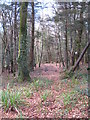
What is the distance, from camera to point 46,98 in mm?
4398

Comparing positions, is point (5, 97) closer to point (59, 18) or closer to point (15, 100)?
point (15, 100)

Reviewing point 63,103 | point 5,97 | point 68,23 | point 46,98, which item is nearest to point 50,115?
point 63,103

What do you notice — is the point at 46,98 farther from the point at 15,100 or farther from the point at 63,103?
the point at 15,100

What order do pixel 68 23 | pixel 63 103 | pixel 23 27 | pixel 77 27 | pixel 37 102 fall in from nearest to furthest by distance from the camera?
pixel 63 103 → pixel 37 102 → pixel 23 27 → pixel 77 27 → pixel 68 23

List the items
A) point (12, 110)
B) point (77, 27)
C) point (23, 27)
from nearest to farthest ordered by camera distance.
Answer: point (12, 110), point (23, 27), point (77, 27)

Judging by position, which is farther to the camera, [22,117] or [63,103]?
[63,103]

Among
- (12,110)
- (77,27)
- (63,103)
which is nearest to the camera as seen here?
(12,110)

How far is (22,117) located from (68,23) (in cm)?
864

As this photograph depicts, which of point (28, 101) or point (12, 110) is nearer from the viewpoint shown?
point (12, 110)

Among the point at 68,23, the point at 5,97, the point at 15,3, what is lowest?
the point at 5,97

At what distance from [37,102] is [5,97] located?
1073mm

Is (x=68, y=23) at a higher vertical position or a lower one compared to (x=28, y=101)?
higher

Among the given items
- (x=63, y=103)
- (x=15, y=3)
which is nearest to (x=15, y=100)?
(x=63, y=103)

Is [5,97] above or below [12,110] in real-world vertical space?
above
